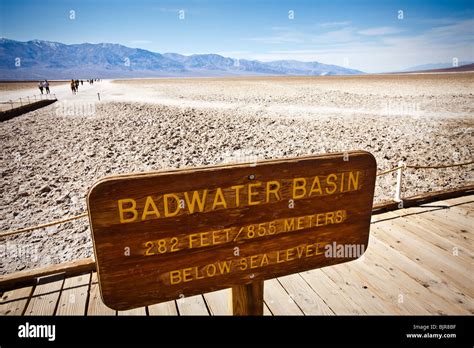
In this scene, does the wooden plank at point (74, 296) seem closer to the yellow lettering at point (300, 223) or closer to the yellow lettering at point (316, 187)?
the yellow lettering at point (300, 223)

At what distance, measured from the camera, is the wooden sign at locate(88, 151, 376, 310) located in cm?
142

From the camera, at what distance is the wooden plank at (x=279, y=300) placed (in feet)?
9.38

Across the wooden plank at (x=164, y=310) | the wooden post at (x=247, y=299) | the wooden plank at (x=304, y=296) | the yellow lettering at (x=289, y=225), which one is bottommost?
the wooden plank at (x=304, y=296)

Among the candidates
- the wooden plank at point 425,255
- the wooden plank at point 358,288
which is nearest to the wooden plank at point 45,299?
the wooden plank at point 358,288

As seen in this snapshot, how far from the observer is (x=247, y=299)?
1.96 m

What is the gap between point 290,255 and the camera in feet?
5.80

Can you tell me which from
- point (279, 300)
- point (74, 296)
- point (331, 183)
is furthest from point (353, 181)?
point (74, 296)

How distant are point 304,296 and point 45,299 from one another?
104 inches

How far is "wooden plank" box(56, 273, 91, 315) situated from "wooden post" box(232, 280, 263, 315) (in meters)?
1.76

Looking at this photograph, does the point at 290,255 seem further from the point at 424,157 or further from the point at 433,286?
the point at 424,157

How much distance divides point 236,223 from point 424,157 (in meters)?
12.2

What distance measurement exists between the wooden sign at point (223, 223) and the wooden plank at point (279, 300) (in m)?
1.25

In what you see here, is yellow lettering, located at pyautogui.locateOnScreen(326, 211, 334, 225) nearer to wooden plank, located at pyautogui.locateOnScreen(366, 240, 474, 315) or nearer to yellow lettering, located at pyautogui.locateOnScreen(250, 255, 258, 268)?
yellow lettering, located at pyautogui.locateOnScreen(250, 255, 258, 268)
